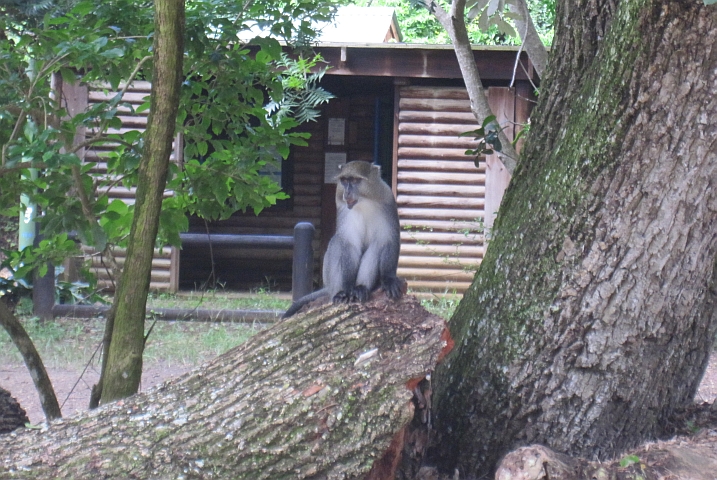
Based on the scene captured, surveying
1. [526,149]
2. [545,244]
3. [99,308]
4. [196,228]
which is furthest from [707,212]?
[196,228]

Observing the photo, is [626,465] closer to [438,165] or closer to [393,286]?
[393,286]

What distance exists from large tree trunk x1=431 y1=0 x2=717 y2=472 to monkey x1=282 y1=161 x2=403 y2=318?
4.15 ft

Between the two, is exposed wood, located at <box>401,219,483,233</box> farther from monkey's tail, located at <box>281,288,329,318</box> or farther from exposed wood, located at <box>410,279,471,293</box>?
monkey's tail, located at <box>281,288,329,318</box>

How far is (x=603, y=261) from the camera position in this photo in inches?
120

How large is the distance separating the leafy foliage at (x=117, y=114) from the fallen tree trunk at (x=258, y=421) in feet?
2.81

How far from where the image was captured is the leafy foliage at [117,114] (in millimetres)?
3131

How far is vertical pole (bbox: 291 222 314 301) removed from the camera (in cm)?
795

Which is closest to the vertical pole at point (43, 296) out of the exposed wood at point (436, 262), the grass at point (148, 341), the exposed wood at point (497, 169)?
the grass at point (148, 341)

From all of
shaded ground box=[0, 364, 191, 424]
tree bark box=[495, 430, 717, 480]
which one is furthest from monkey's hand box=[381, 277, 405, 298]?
shaded ground box=[0, 364, 191, 424]

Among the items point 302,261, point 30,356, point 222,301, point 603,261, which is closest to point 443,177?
point 302,261

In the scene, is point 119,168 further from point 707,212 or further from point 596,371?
point 707,212

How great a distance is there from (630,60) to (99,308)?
6.49 metres

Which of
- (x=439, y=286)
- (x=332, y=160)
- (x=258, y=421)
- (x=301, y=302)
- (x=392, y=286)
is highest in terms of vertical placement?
(x=332, y=160)

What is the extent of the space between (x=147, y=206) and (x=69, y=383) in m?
3.55
